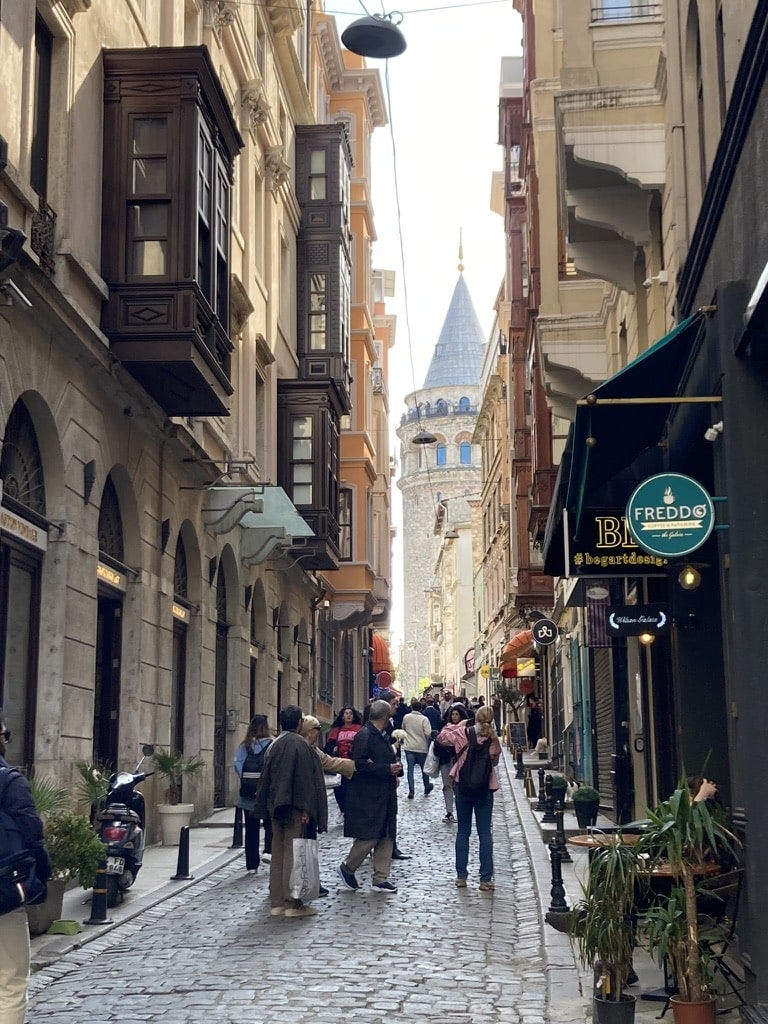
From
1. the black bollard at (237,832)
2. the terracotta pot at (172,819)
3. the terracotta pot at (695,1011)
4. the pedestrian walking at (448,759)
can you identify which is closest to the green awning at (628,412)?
the terracotta pot at (695,1011)

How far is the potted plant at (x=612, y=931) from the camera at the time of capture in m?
7.60

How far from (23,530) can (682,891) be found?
8272 mm

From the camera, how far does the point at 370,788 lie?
14.3 meters

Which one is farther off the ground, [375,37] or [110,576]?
[375,37]

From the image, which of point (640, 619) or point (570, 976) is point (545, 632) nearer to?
point (640, 619)

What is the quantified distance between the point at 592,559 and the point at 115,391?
20.8 ft

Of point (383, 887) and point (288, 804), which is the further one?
point (383, 887)

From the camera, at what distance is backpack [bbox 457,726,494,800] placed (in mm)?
14547

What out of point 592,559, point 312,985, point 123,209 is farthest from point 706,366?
point 123,209

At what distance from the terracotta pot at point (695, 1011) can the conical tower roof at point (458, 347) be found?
128 meters

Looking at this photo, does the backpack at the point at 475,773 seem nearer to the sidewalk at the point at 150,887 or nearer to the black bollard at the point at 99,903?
the sidewalk at the point at 150,887

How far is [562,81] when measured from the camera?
17.7 m

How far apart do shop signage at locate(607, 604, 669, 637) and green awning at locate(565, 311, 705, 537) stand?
7.67 ft

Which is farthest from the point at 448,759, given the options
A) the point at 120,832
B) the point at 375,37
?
the point at 375,37
